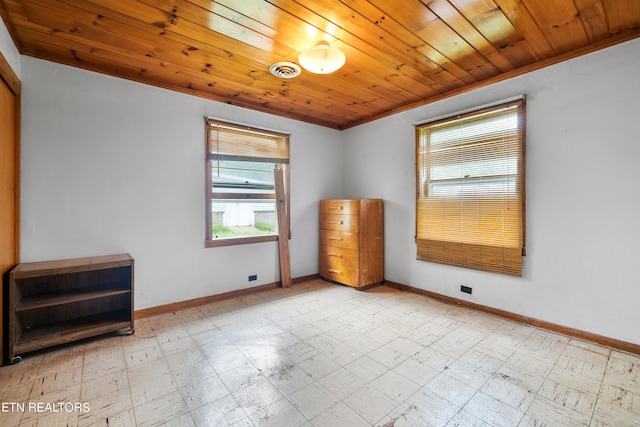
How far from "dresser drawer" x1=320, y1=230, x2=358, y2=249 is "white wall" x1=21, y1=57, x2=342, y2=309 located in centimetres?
94

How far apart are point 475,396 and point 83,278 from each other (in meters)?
3.33

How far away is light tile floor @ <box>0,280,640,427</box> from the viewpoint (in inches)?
62.6

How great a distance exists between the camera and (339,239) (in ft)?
13.3

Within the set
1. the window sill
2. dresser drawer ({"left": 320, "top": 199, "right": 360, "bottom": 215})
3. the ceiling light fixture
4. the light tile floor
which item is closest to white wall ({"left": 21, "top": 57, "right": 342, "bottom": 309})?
the window sill

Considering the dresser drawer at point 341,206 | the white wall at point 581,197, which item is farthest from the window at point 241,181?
the white wall at point 581,197

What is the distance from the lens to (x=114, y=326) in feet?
8.14

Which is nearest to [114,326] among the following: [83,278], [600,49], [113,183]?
[83,278]

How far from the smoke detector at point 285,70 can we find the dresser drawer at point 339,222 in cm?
189

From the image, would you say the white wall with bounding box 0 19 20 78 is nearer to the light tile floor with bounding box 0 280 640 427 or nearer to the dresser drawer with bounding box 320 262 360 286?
the light tile floor with bounding box 0 280 640 427

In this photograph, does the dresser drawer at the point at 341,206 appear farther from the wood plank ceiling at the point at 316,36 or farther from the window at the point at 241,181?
the wood plank ceiling at the point at 316,36

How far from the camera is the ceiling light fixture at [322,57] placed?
7.39 ft

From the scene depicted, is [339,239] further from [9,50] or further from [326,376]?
[9,50]

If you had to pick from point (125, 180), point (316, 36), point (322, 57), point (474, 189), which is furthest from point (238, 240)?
point (474, 189)

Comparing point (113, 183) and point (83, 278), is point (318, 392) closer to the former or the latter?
point (83, 278)
